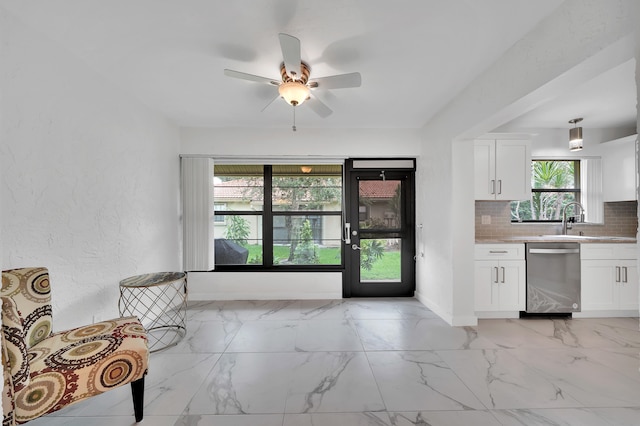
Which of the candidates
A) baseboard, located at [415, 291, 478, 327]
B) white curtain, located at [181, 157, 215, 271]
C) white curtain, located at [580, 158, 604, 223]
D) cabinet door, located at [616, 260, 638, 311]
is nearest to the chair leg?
white curtain, located at [181, 157, 215, 271]

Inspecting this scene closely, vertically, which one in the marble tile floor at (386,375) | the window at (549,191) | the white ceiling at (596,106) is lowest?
the marble tile floor at (386,375)

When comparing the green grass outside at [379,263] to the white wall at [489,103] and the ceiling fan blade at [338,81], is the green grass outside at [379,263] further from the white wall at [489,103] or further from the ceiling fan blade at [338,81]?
the ceiling fan blade at [338,81]

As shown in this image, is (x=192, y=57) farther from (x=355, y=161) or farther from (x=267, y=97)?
(x=355, y=161)

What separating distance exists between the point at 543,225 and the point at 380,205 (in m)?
2.09

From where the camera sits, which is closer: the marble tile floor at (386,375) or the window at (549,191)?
the marble tile floor at (386,375)

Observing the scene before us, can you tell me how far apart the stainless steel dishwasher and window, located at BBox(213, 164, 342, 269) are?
7.20 ft

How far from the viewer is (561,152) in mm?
3682

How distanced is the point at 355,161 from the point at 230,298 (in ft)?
8.08

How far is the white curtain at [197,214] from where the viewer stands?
3.62 metres

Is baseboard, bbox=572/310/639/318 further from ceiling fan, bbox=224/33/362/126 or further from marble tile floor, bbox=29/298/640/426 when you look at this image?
ceiling fan, bbox=224/33/362/126

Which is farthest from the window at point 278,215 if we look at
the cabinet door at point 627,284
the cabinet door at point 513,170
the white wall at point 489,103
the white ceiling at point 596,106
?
the cabinet door at point 627,284

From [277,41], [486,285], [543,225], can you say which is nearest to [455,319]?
[486,285]

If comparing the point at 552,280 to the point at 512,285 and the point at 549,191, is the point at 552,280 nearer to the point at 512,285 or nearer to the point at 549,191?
the point at 512,285

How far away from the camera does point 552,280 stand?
307cm
